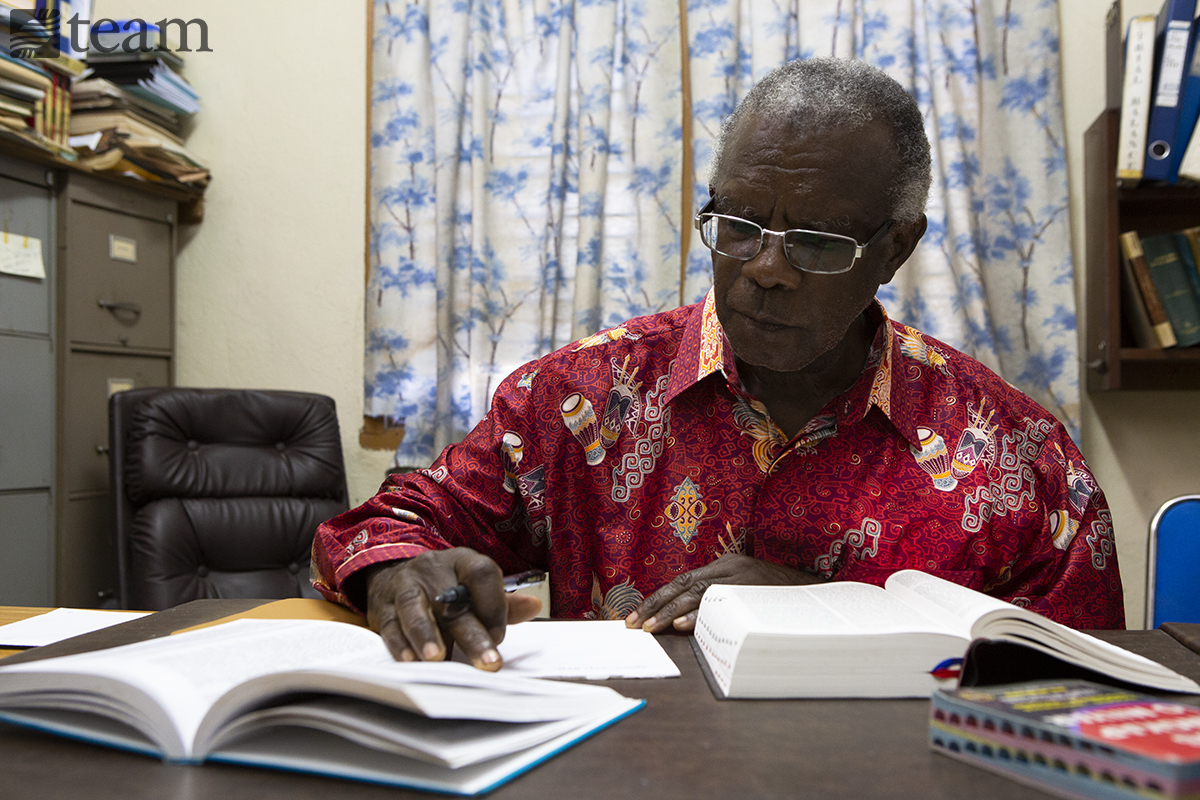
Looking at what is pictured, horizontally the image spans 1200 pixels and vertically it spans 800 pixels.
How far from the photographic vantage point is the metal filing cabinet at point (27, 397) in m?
1.97

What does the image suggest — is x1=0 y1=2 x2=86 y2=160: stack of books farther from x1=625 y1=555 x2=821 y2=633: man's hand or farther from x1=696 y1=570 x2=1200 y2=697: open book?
x1=696 y1=570 x2=1200 y2=697: open book

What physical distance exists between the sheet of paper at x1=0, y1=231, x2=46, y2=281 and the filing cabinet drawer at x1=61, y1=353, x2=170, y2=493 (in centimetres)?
23

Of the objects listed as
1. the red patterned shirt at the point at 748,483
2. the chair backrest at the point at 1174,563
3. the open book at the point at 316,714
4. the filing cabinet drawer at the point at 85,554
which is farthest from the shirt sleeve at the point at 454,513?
the filing cabinet drawer at the point at 85,554

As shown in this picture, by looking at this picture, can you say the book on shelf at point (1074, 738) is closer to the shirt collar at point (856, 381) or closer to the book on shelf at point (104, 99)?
the shirt collar at point (856, 381)

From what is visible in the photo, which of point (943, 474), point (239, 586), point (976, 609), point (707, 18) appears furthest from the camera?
point (707, 18)

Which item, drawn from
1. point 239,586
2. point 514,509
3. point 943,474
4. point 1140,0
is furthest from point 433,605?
point 1140,0

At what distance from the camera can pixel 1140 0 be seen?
2.07 m

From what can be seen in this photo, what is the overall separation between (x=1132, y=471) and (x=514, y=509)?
1.72 meters

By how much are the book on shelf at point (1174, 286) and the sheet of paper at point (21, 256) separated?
8.63 feet

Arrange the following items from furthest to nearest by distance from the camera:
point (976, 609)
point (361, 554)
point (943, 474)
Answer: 1. point (943, 474)
2. point (361, 554)
3. point (976, 609)

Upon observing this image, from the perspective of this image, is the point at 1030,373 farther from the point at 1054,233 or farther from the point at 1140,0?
the point at 1140,0

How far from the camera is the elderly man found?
3.51 ft

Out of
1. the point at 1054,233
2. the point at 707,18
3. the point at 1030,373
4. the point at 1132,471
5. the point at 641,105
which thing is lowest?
the point at 1132,471

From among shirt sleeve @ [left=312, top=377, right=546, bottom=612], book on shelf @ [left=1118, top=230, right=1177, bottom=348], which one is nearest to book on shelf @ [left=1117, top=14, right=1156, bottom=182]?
book on shelf @ [left=1118, top=230, right=1177, bottom=348]
